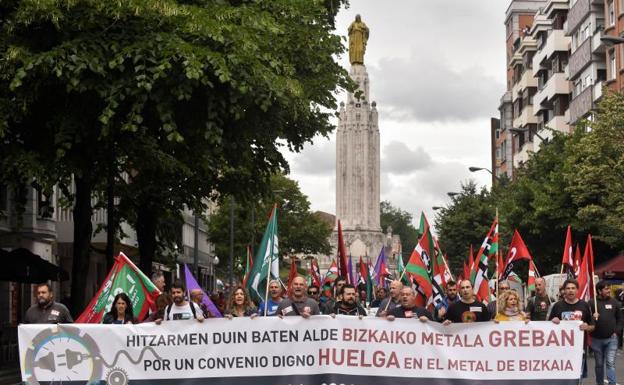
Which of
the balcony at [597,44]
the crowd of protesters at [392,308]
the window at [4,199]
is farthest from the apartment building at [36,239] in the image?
the balcony at [597,44]

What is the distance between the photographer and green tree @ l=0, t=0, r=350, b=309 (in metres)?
20.4

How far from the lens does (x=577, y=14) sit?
6344cm

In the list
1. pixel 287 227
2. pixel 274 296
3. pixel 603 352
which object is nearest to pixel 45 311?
pixel 274 296

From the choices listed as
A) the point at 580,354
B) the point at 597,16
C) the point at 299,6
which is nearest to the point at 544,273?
the point at 597,16

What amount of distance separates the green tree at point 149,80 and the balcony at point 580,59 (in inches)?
1490

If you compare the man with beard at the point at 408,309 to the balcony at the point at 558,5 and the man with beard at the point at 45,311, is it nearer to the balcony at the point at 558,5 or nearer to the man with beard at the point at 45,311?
the man with beard at the point at 45,311

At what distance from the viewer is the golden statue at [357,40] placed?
153 m

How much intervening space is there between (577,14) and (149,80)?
46.1 meters

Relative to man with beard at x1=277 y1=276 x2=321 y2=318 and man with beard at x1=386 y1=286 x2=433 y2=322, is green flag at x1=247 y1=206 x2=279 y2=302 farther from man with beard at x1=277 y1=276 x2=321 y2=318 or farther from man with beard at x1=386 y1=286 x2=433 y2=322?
man with beard at x1=386 y1=286 x2=433 y2=322

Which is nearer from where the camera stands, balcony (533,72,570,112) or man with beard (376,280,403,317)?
man with beard (376,280,403,317)

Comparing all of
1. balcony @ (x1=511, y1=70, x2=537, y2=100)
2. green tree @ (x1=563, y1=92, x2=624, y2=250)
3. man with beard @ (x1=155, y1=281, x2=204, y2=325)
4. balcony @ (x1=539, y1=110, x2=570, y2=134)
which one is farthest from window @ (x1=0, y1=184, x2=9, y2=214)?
balcony @ (x1=511, y1=70, x2=537, y2=100)

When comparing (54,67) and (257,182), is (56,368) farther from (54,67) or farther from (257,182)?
(257,182)

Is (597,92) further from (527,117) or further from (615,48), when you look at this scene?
(527,117)

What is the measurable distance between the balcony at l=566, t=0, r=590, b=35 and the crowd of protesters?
46.4 metres
